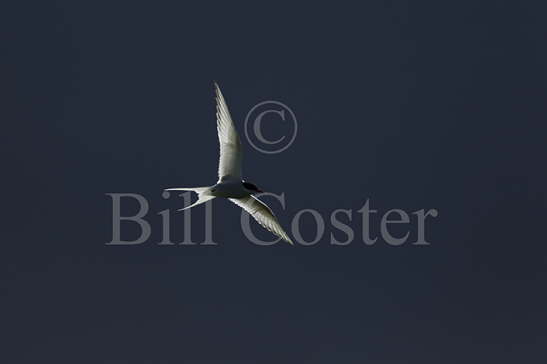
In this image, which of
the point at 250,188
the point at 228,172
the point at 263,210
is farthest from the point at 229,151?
the point at 263,210

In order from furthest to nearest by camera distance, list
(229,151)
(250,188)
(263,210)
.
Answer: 1. (263,210)
2. (250,188)
3. (229,151)

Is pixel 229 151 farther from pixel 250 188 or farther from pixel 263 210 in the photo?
pixel 263 210

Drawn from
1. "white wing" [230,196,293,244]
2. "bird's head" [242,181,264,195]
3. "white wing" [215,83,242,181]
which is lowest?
"white wing" [230,196,293,244]

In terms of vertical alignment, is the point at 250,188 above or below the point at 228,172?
below

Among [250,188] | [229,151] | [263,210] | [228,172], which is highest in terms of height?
[229,151]

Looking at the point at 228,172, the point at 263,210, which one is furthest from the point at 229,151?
the point at 263,210

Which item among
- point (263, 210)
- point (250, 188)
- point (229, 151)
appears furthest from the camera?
point (263, 210)

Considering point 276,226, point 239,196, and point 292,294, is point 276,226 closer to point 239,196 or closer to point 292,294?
point 239,196

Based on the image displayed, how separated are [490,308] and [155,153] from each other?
24.8 meters

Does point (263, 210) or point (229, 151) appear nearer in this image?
point (229, 151)

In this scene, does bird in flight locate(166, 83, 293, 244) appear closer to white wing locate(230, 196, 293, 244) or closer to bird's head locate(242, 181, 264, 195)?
bird's head locate(242, 181, 264, 195)

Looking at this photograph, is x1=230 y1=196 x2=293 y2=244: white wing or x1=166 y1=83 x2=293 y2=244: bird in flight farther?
x1=230 y1=196 x2=293 y2=244: white wing

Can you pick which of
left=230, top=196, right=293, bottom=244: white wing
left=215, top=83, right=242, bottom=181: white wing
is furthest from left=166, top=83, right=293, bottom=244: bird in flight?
left=230, top=196, right=293, bottom=244: white wing

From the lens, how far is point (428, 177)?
93.7 m
